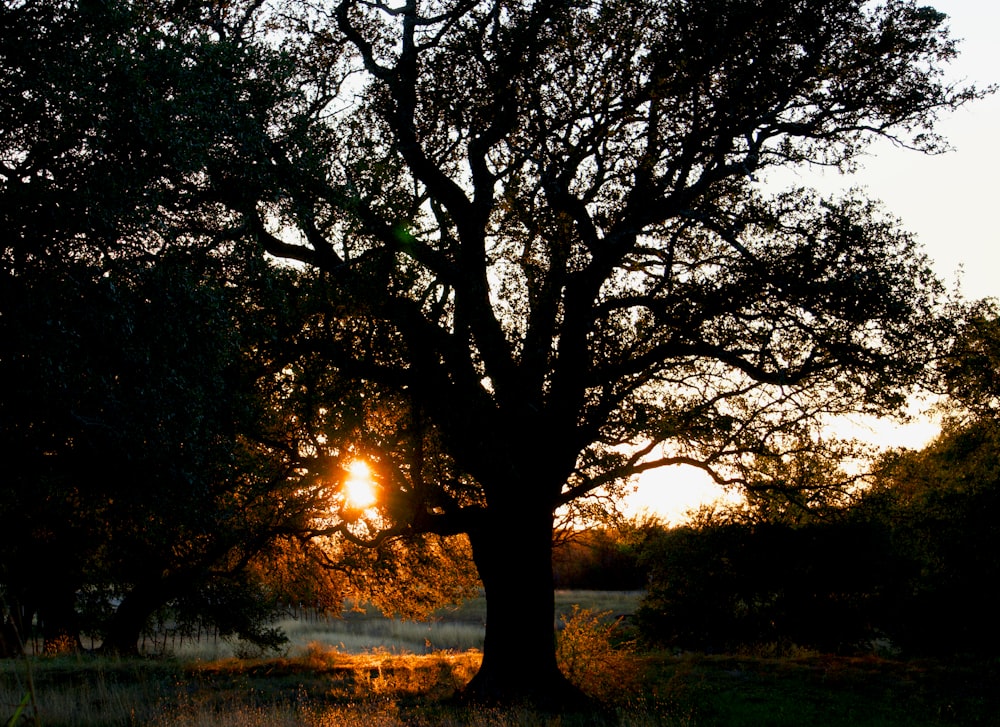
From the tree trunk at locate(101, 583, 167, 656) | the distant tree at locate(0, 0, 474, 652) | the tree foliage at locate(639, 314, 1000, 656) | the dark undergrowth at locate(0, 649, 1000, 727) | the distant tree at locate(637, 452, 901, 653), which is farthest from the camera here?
the distant tree at locate(637, 452, 901, 653)

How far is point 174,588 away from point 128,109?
18368mm

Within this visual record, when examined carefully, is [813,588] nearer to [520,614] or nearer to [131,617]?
[520,614]

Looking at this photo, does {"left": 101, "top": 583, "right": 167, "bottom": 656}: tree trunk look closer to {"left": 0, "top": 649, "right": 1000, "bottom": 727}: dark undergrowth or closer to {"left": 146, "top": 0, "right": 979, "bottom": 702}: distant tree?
{"left": 0, "top": 649, "right": 1000, "bottom": 727}: dark undergrowth

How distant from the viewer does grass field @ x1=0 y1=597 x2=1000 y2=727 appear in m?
13.0

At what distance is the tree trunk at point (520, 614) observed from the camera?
15.2 metres

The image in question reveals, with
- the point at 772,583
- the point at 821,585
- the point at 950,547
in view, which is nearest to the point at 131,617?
the point at 772,583

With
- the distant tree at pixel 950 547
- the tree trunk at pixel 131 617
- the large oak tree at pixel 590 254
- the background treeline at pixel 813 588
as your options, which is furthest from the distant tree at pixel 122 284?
the background treeline at pixel 813 588

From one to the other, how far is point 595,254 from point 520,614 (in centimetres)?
648

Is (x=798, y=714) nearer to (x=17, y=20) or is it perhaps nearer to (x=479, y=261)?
(x=479, y=261)

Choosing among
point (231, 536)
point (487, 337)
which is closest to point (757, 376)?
point (487, 337)

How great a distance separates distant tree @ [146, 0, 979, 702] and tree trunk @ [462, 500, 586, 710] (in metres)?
0.04

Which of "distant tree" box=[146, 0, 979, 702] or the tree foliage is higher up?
"distant tree" box=[146, 0, 979, 702]

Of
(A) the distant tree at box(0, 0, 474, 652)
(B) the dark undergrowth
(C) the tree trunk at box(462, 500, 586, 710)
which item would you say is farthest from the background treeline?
(A) the distant tree at box(0, 0, 474, 652)

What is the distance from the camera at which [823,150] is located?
1589cm
